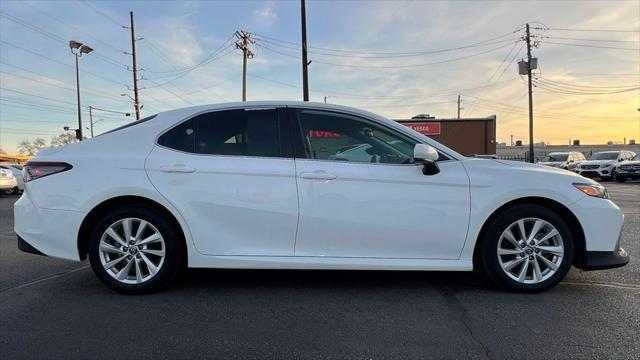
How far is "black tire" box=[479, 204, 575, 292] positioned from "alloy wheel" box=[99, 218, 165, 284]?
2.76 m

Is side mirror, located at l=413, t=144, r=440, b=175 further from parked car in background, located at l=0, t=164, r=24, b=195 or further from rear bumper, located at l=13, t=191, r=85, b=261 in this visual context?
parked car in background, located at l=0, t=164, r=24, b=195

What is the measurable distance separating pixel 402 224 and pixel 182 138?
2.05 metres

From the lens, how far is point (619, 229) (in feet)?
11.8

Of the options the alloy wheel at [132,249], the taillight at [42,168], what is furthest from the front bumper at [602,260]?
the taillight at [42,168]

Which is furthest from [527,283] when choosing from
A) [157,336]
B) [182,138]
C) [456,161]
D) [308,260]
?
[182,138]

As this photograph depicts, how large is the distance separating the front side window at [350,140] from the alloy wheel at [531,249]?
Answer: 1.07 m

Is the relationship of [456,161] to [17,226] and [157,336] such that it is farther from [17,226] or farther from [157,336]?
[17,226]

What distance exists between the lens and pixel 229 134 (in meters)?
3.80

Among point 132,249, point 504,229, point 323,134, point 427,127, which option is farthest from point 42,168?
point 427,127

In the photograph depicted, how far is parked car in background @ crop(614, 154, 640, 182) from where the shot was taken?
64.6 feet

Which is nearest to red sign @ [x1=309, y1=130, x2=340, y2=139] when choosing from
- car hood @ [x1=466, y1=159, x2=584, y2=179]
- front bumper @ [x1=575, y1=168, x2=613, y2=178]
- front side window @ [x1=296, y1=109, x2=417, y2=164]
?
A: front side window @ [x1=296, y1=109, x2=417, y2=164]

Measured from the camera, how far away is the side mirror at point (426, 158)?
3.45 metres

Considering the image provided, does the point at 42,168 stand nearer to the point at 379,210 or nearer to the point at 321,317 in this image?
the point at 321,317

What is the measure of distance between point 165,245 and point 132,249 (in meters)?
0.30
